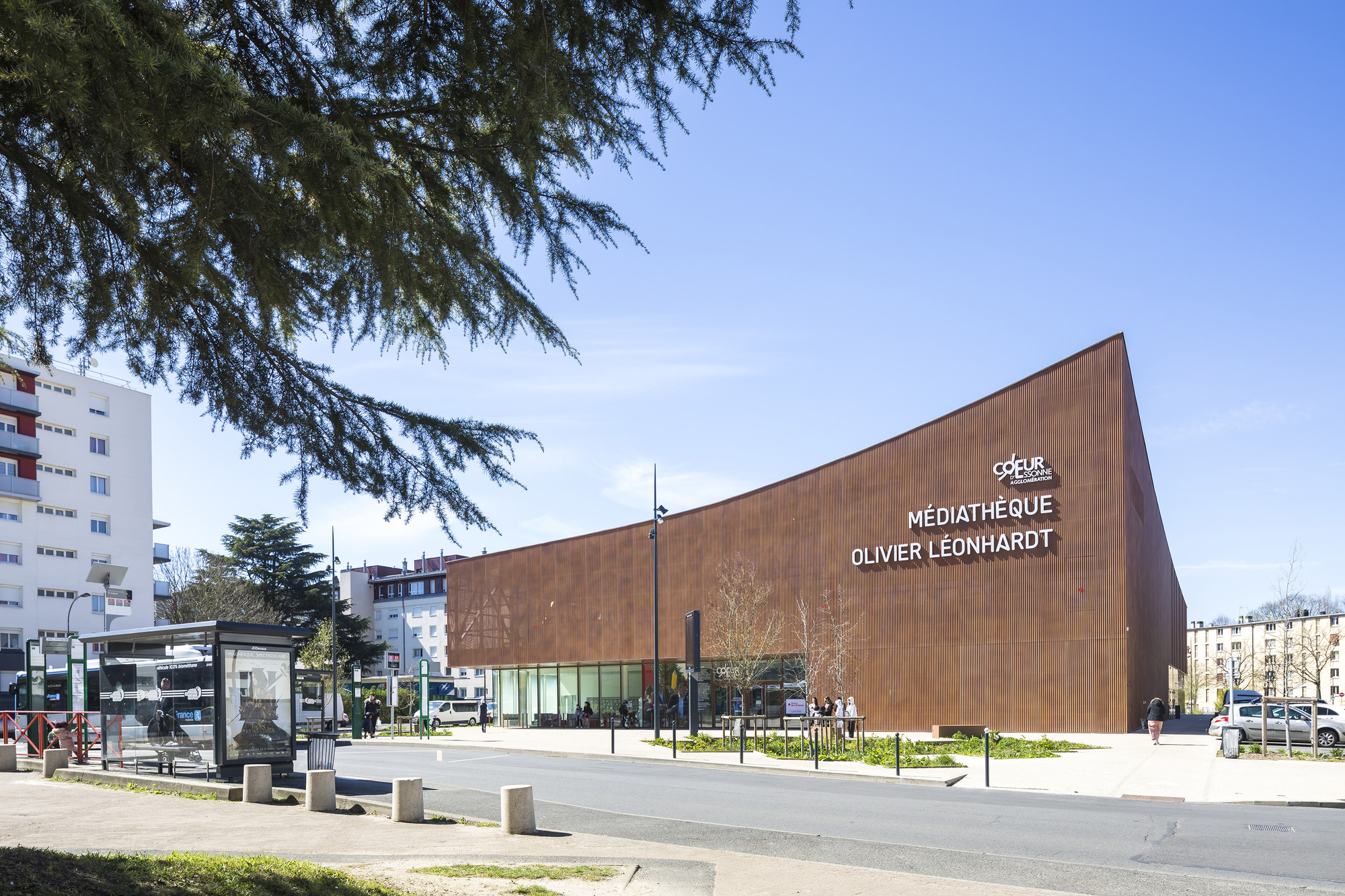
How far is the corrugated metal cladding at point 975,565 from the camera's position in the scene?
37.0 meters

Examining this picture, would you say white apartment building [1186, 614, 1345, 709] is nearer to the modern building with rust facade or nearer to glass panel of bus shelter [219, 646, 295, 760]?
the modern building with rust facade

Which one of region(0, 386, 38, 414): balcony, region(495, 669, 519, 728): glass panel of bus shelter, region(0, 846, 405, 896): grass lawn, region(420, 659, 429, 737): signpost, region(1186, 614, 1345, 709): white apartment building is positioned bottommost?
region(1186, 614, 1345, 709): white apartment building

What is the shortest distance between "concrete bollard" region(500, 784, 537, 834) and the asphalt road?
720 millimetres

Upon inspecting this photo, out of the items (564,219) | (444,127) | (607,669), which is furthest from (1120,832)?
(607,669)

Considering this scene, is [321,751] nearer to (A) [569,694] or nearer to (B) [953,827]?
(B) [953,827]

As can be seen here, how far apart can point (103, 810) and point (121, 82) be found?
1382 centimetres

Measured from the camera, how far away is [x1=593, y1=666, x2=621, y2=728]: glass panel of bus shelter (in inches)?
2064

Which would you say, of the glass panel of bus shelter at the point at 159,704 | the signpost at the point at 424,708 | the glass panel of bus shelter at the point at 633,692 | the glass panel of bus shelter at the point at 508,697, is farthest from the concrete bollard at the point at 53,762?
the glass panel of bus shelter at the point at 508,697

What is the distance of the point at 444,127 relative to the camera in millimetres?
6223

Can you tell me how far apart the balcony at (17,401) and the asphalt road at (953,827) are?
52140 millimetres

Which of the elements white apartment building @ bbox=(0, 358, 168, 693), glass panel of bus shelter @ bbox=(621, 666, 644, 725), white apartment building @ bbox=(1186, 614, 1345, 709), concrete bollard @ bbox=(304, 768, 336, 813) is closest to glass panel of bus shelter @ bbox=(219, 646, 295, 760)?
concrete bollard @ bbox=(304, 768, 336, 813)

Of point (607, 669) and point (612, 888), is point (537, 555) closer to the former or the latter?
point (607, 669)

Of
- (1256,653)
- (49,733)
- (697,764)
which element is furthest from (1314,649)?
(49,733)

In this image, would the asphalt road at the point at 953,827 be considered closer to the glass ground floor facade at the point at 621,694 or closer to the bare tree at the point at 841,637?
the bare tree at the point at 841,637
